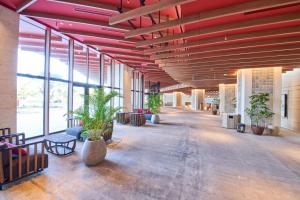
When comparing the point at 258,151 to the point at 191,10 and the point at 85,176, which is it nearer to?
the point at 191,10

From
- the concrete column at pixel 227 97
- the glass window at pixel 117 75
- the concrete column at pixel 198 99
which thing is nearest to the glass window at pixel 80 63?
the glass window at pixel 117 75

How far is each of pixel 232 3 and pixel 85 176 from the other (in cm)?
478

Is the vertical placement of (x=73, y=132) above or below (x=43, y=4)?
below

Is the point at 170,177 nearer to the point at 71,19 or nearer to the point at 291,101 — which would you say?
the point at 71,19

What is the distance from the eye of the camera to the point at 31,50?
6316 mm

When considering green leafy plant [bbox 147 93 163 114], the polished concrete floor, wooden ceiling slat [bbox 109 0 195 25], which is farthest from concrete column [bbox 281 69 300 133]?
wooden ceiling slat [bbox 109 0 195 25]

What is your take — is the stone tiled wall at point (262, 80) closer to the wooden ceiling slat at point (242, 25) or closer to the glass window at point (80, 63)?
the wooden ceiling slat at point (242, 25)

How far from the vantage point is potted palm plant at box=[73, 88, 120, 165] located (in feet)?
12.4

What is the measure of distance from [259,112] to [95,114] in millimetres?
8069

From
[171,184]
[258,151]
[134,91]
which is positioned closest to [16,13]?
[171,184]

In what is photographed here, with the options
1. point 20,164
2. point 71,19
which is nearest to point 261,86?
point 71,19

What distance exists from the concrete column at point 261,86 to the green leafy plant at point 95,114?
8.36 meters

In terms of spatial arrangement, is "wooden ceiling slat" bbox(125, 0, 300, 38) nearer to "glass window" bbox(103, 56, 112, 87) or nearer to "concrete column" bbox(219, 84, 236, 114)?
"glass window" bbox(103, 56, 112, 87)

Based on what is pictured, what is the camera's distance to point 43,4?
4457mm
